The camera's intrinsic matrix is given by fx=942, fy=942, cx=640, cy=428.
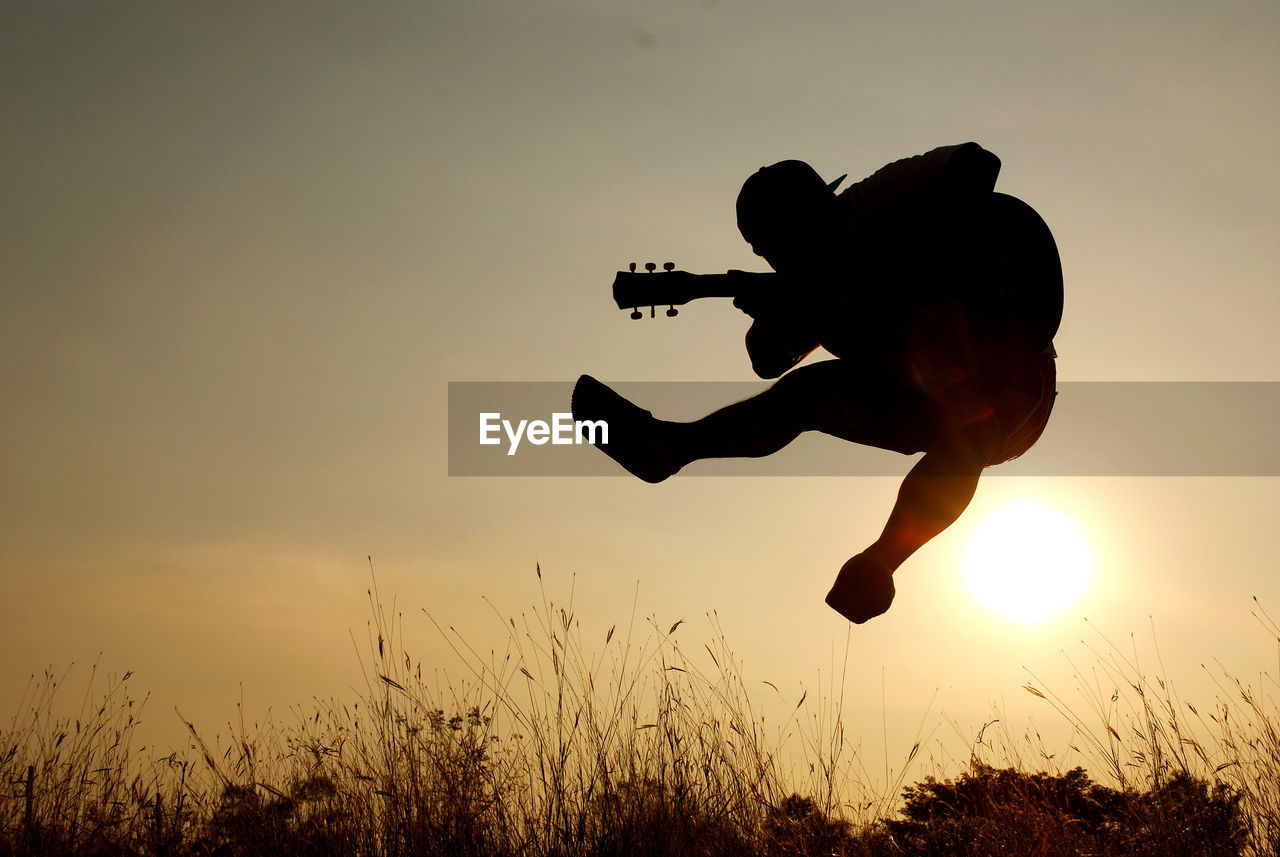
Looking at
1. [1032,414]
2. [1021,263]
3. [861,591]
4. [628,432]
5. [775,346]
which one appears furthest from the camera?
[775,346]

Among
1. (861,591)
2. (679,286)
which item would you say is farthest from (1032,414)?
(679,286)

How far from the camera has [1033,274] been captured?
264cm

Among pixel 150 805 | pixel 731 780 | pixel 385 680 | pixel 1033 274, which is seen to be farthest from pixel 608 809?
pixel 1033 274

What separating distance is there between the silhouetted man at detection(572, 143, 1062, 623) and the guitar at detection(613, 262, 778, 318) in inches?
1.7

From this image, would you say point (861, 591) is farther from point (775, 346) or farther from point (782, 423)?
point (775, 346)

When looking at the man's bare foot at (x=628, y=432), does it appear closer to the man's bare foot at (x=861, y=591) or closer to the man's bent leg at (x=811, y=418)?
the man's bent leg at (x=811, y=418)

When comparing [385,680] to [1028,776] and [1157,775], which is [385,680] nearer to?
[1028,776]

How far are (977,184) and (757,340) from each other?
2.66 feet

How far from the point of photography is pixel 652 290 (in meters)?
2.90

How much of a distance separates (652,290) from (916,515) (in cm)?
103

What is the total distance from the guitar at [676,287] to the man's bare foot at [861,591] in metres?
0.92

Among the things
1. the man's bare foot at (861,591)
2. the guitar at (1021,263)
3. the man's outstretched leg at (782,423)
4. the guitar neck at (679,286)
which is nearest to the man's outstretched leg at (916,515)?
the man's bare foot at (861,591)

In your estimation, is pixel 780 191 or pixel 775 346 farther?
pixel 775 346

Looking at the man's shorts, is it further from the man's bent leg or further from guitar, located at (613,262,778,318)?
guitar, located at (613,262,778,318)
